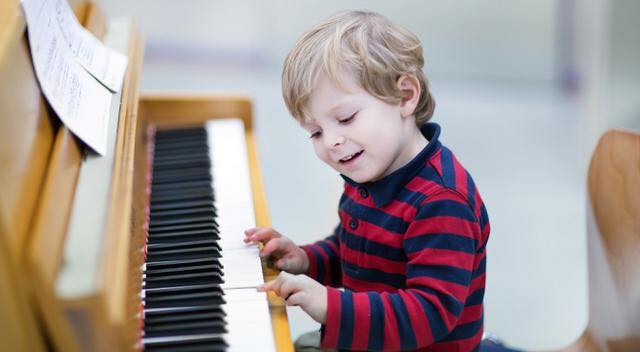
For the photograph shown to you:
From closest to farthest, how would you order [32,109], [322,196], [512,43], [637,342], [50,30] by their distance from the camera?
[32,109]
[50,30]
[637,342]
[322,196]
[512,43]

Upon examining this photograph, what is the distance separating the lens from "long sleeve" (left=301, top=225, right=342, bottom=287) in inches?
Answer: 69.1

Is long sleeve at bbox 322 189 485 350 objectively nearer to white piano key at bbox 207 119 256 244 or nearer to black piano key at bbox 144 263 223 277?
black piano key at bbox 144 263 223 277

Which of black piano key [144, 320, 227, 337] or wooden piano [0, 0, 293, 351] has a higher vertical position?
wooden piano [0, 0, 293, 351]

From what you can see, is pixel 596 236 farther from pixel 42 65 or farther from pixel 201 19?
pixel 201 19

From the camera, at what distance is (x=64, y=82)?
1423 mm

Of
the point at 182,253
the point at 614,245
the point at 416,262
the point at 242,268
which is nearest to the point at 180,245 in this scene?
the point at 182,253

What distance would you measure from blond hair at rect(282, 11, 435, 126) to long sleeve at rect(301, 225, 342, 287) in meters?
0.35

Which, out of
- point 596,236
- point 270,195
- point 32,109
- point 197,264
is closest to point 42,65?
point 32,109

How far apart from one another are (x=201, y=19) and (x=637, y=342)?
4730 millimetres

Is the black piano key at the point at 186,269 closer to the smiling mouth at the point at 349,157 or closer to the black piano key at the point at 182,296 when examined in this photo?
the black piano key at the point at 182,296

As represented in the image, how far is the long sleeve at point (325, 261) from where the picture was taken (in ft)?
5.76

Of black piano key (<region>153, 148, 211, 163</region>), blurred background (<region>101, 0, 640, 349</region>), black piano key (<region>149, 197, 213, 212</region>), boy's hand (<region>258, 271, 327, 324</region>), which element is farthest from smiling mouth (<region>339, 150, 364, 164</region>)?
blurred background (<region>101, 0, 640, 349</region>)

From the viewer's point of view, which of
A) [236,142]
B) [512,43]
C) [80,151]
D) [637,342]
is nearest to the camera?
[80,151]

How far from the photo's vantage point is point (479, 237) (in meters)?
1.46
